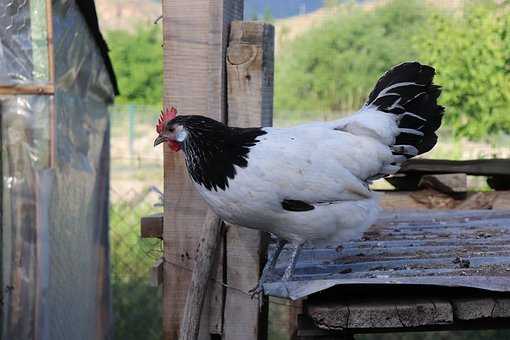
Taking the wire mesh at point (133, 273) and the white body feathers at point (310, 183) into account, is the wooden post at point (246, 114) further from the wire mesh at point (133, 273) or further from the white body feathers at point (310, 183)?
the wire mesh at point (133, 273)

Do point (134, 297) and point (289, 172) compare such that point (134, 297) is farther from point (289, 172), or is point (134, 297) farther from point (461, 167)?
point (289, 172)

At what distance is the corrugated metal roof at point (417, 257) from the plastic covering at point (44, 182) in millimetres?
1158

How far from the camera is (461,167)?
15.1 ft

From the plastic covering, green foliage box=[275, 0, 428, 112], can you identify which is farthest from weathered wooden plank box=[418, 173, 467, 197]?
green foliage box=[275, 0, 428, 112]

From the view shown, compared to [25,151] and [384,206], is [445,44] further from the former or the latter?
[25,151]

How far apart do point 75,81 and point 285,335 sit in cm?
317

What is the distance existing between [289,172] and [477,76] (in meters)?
8.85

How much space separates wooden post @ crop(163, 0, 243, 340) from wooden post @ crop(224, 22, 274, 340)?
5 cm

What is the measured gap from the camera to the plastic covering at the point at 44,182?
352cm

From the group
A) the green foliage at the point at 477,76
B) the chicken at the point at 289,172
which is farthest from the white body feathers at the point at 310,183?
the green foliage at the point at 477,76

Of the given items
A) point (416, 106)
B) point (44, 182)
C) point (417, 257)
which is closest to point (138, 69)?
point (44, 182)

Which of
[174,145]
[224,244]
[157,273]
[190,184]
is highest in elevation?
[174,145]

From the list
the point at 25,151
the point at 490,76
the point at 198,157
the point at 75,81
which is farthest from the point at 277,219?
the point at 490,76

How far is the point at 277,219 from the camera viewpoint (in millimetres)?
2650
